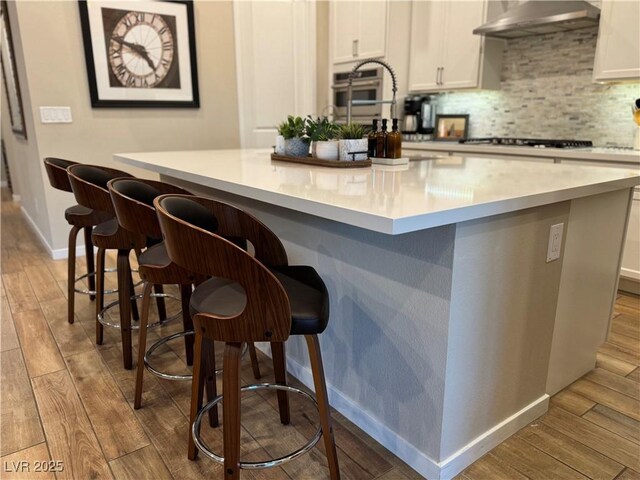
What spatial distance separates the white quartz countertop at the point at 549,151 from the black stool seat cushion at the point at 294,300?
2.44 m

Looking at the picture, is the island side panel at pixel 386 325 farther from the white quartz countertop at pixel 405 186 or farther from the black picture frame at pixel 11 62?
the black picture frame at pixel 11 62

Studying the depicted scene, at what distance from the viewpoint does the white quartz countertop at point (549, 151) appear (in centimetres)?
292

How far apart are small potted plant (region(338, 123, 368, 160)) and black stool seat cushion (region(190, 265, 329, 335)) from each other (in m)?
0.74

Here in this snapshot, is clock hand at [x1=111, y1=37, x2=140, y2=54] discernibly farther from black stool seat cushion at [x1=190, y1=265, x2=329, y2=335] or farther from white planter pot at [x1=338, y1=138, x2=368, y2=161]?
black stool seat cushion at [x1=190, y1=265, x2=329, y2=335]

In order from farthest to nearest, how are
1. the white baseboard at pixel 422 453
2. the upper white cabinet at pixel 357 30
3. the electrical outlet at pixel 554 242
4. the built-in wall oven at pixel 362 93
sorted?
1. the built-in wall oven at pixel 362 93
2. the upper white cabinet at pixel 357 30
3. the electrical outlet at pixel 554 242
4. the white baseboard at pixel 422 453

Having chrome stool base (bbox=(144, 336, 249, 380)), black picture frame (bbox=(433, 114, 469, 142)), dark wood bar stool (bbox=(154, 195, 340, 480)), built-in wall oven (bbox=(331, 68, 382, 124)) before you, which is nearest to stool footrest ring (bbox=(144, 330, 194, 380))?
chrome stool base (bbox=(144, 336, 249, 380))

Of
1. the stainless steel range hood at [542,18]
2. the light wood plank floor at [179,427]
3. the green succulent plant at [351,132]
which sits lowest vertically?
the light wood plank floor at [179,427]

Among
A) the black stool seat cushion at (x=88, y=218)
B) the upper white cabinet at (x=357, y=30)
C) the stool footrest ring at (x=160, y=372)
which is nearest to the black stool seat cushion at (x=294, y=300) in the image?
the stool footrest ring at (x=160, y=372)

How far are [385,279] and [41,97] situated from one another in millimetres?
3354

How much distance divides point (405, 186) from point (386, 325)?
1.51ft

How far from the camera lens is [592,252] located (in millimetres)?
1859

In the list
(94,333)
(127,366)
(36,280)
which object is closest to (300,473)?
(127,366)

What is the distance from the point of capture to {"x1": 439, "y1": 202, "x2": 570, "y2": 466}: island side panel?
1.36m

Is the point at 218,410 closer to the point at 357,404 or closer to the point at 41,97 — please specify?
the point at 357,404
